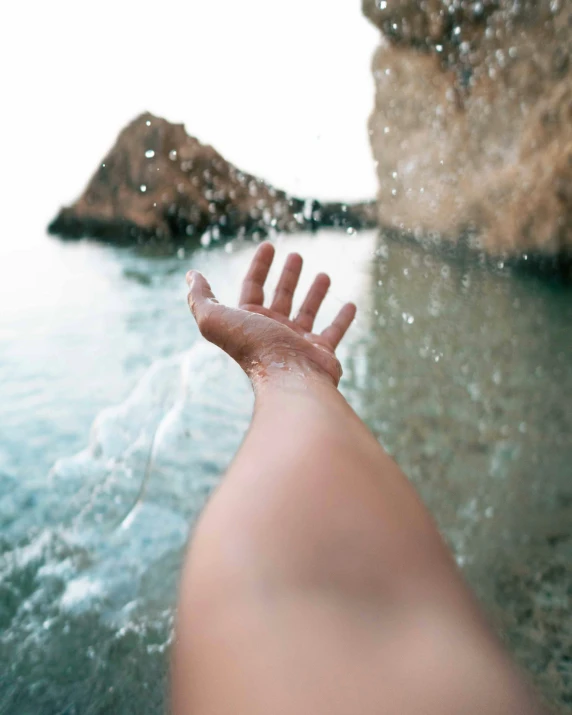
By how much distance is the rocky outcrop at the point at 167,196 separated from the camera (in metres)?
7.18

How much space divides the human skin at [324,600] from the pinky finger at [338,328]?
0.55m

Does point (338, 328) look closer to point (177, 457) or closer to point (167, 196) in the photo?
point (177, 457)

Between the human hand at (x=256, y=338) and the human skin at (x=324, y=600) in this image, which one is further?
the human hand at (x=256, y=338)

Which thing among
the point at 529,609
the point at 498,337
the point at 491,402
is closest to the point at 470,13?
the point at 498,337

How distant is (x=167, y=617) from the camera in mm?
1282

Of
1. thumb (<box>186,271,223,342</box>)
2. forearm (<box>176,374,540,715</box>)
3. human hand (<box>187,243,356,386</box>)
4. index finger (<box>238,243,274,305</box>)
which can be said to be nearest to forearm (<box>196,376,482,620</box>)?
forearm (<box>176,374,540,715</box>)

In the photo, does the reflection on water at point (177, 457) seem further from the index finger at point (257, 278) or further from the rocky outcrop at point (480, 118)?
the rocky outcrop at point (480, 118)

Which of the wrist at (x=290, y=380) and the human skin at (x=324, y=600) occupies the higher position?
the wrist at (x=290, y=380)

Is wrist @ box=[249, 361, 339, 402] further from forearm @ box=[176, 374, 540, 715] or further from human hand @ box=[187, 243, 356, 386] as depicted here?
forearm @ box=[176, 374, 540, 715]

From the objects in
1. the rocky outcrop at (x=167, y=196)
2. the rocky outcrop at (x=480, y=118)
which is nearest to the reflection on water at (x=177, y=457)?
the rocky outcrop at (x=480, y=118)

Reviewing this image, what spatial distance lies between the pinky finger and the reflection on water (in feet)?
2.14

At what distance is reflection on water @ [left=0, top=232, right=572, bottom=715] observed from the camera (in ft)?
4.04

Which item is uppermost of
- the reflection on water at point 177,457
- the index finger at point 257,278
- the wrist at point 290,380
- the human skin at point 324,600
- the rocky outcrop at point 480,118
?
the rocky outcrop at point 480,118

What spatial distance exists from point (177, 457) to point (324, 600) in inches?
58.5
